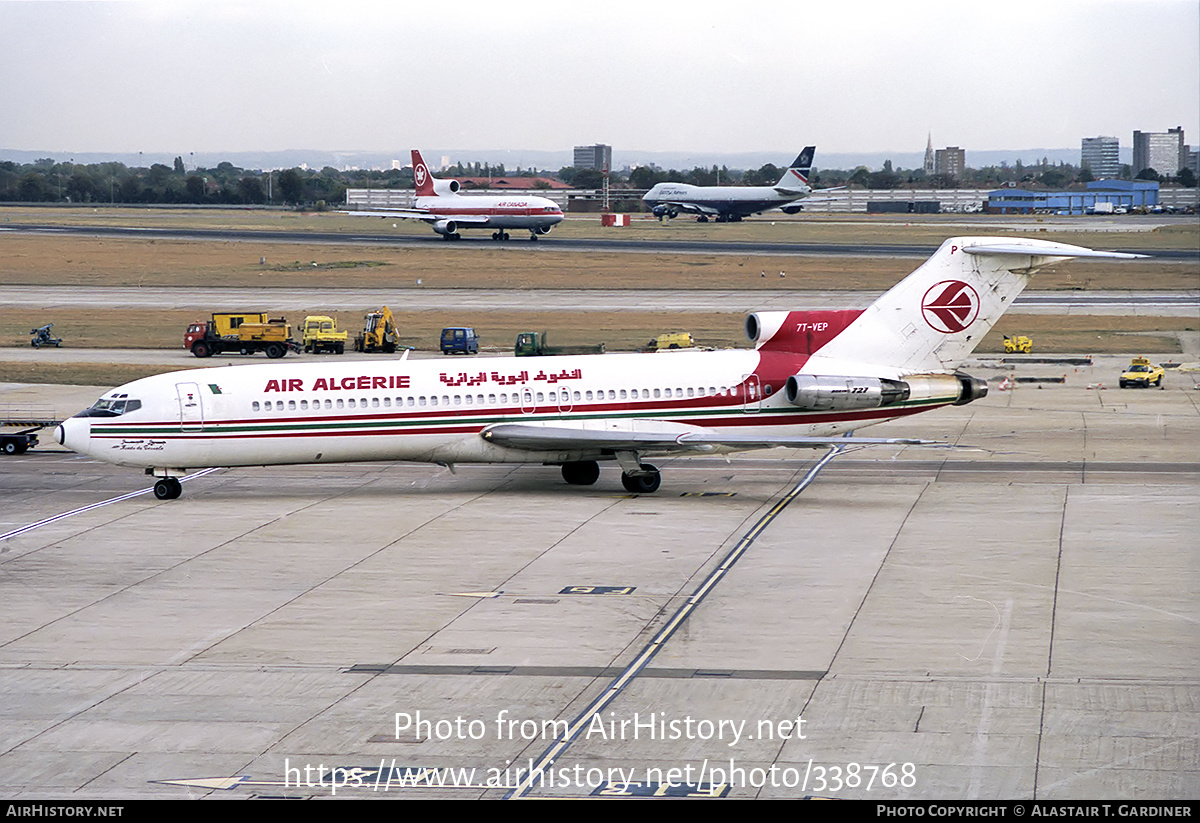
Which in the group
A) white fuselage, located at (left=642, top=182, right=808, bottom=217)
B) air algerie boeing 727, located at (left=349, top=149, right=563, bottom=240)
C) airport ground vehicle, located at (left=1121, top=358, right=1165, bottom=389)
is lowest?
airport ground vehicle, located at (left=1121, top=358, right=1165, bottom=389)

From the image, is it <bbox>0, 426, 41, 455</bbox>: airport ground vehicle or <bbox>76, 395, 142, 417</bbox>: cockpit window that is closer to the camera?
<bbox>76, 395, 142, 417</bbox>: cockpit window

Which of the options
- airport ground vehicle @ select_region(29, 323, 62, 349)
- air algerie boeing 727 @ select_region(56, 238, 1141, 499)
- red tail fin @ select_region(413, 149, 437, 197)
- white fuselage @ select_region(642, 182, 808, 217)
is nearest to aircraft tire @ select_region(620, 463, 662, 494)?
air algerie boeing 727 @ select_region(56, 238, 1141, 499)

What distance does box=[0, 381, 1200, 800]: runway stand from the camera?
1703 centimetres

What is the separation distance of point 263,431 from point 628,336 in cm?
3678

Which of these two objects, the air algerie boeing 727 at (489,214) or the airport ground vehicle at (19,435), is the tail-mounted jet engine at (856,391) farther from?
the air algerie boeing 727 at (489,214)

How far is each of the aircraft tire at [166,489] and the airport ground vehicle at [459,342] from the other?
94.0 ft

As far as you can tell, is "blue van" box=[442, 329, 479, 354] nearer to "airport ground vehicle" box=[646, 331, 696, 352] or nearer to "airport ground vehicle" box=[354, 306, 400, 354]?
"airport ground vehicle" box=[354, 306, 400, 354]

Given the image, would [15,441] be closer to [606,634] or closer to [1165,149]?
[606,634]

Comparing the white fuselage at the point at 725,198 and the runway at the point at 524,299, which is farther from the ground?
the white fuselage at the point at 725,198

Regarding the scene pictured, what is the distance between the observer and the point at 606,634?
76.8ft

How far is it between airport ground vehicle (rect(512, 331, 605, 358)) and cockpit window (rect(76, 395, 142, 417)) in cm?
2665

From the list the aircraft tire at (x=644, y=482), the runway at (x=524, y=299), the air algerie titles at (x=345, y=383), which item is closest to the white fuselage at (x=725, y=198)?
the runway at (x=524, y=299)

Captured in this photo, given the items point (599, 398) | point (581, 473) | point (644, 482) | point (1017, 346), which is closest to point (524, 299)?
point (1017, 346)

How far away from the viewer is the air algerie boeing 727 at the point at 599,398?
35.3 meters
